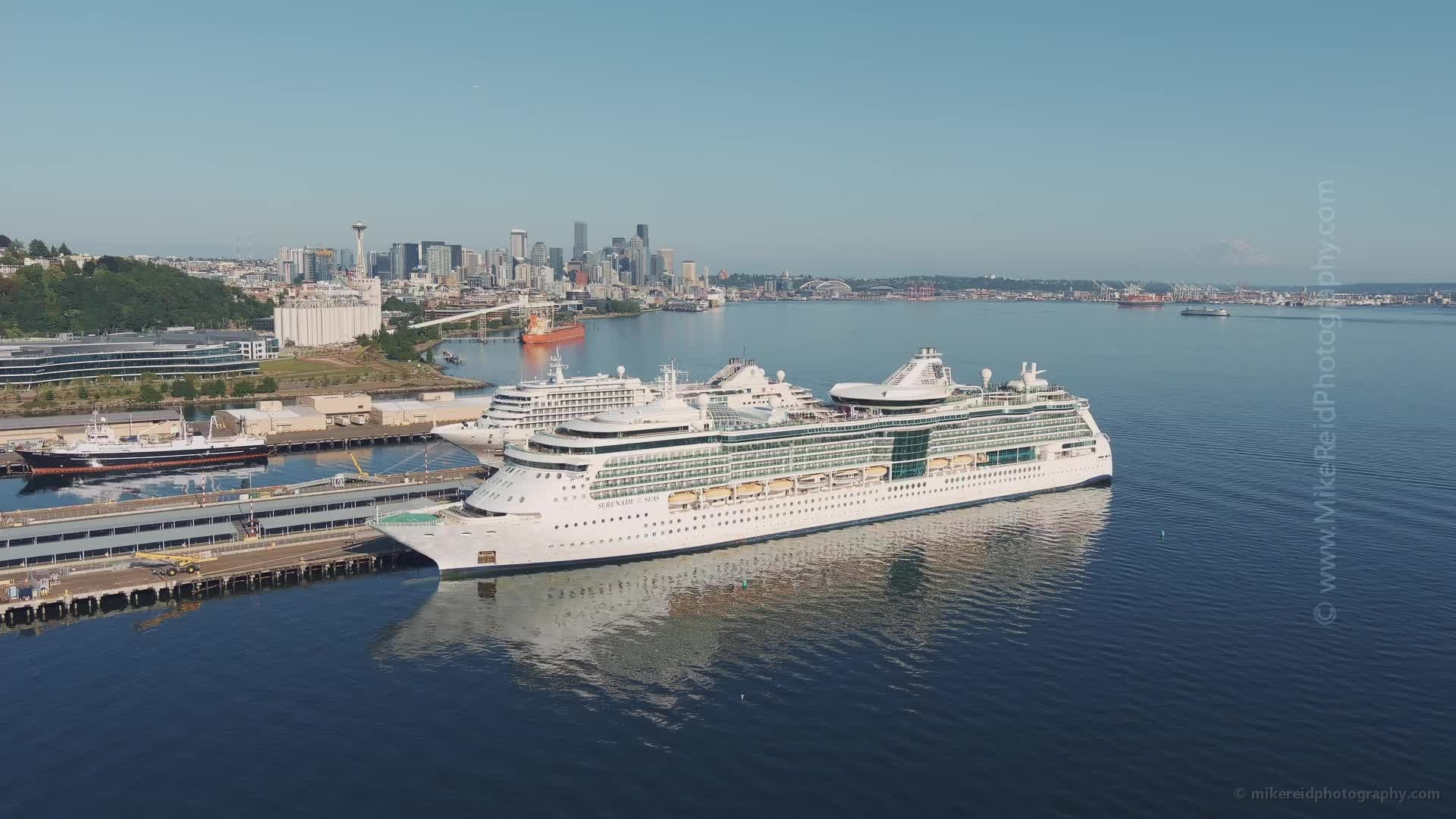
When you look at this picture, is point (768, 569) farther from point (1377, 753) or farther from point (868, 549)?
point (1377, 753)

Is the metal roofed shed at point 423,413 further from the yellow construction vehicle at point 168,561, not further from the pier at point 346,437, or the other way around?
the yellow construction vehicle at point 168,561

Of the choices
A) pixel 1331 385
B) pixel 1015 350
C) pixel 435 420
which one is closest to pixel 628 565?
pixel 435 420

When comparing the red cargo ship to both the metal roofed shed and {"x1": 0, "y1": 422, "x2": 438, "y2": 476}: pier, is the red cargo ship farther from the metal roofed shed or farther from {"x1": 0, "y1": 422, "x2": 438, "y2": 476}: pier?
{"x1": 0, "y1": 422, "x2": 438, "y2": 476}: pier

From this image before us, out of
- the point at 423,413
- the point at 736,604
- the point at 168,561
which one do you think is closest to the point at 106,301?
the point at 423,413

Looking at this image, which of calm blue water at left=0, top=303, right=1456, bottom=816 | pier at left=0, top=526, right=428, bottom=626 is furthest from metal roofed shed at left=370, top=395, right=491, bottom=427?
calm blue water at left=0, top=303, right=1456, bottom=816

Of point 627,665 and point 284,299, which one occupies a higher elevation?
point 284,299

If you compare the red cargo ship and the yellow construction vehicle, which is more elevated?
the red cargo ship

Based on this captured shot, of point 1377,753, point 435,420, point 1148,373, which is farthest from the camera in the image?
point 1148,373
